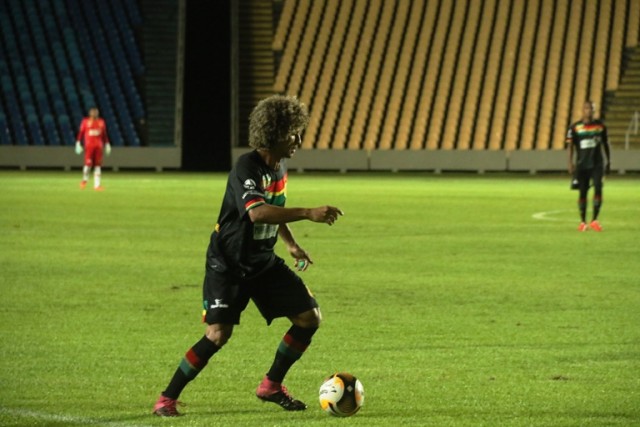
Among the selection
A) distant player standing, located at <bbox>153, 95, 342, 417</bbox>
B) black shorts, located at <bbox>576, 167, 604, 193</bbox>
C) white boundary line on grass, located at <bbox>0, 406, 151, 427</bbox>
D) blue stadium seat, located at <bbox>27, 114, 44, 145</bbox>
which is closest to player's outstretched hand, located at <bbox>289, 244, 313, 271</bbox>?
distant player standing, located at <bbox>153, 95, 342, 417</bbox>

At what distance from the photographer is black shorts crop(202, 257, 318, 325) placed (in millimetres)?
6516

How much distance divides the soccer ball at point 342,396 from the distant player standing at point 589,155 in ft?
45.8

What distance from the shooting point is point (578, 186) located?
2064 centimetres

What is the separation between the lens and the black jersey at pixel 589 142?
20.2m

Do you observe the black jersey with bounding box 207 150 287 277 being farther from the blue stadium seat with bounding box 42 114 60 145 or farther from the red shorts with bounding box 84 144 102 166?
the blue stadium seat with bounding box 42 114 60 145

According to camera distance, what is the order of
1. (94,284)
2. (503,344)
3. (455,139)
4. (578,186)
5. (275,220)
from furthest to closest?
(455,139), (578,186), (94,284), (503,344), (275,220)

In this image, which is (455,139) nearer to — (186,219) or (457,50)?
(457,50)

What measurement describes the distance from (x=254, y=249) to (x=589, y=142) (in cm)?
1449

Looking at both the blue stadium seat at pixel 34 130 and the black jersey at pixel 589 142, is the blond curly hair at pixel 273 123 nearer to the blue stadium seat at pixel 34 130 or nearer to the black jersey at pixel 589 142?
the black jersey at pixel 589 142

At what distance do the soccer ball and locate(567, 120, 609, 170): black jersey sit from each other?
14294mm

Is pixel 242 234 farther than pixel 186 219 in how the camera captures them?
No

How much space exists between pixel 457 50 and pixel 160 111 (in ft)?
36.1

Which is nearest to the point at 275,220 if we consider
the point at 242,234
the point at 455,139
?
the point at 242,234

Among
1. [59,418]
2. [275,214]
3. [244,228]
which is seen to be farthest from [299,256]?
[59,418]
